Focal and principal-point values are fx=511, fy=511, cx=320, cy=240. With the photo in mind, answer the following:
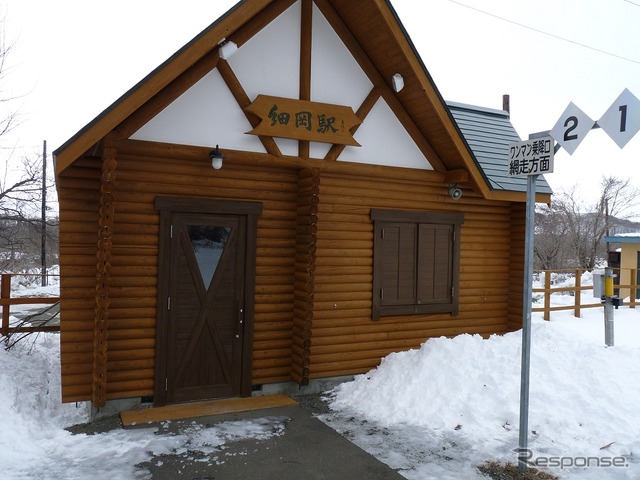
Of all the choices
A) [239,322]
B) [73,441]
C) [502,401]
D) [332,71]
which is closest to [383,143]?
[332,71]

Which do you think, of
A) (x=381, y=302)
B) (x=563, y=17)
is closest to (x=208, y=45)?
(x=381, y=302)

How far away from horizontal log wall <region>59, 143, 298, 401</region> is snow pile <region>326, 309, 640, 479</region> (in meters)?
1.83

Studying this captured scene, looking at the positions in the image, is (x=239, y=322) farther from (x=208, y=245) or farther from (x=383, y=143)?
(x=383, y=143)

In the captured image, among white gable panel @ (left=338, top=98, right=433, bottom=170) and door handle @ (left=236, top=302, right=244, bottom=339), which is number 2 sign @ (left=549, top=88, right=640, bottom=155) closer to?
white gable panel @ (left=338, top=98, right=433, bottom=170)

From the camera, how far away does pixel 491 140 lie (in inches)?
402

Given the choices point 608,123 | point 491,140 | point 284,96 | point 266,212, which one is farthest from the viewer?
point 491,140

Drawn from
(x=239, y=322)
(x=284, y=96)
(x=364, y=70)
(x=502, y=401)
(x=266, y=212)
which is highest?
(x=364, y=70)

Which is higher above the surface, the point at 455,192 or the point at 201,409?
the point at 455,192

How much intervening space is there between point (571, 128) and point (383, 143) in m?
3.67

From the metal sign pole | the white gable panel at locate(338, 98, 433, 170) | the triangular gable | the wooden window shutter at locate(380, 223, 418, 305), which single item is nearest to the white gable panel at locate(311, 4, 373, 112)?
the triangular gable

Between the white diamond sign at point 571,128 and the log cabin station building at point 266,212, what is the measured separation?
3.06 m

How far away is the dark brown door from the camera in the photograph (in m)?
6.76

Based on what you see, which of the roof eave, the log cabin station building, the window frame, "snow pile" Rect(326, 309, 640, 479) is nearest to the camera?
"snow pile" Rect(326, 309, 640, 479)

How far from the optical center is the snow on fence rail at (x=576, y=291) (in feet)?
39.6
